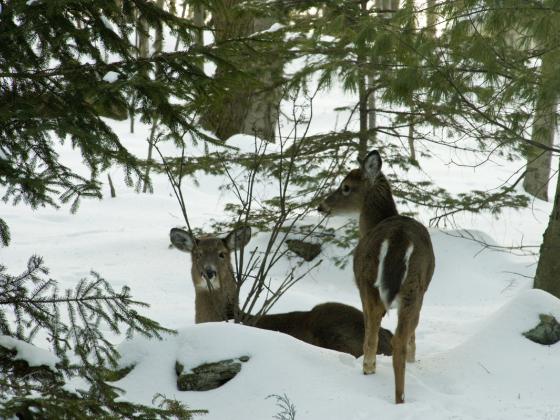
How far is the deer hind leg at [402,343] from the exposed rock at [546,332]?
1.66m

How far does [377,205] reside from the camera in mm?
7863

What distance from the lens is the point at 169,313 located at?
416 inches

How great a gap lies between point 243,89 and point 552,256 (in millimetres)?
4019

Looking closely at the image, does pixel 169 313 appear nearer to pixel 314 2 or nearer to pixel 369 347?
pixel 369 347

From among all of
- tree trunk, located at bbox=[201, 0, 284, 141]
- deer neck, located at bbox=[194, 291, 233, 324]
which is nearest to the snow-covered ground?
deer neck, located at bbox=[194, 291, 233, 324]

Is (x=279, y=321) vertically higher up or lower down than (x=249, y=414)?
higher up

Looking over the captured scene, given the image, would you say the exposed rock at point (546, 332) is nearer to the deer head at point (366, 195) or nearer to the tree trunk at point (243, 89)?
the deer head at point (366, 195)

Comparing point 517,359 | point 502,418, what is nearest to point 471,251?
point 517,359

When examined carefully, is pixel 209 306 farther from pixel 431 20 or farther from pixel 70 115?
pixel 431 20

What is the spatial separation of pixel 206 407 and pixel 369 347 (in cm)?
150

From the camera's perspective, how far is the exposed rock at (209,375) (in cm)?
582

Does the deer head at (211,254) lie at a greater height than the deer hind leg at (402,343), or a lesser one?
greater

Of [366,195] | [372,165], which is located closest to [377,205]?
[366,195]

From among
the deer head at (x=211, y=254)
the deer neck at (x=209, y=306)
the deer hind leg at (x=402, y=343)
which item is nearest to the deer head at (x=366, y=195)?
the deer head at (x=211, y=254)
